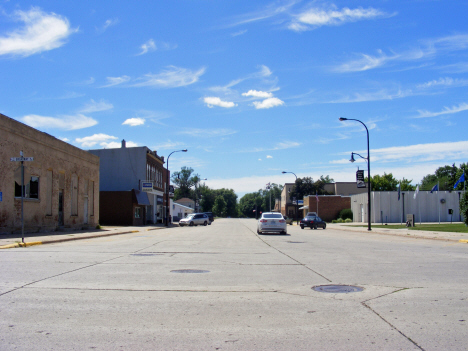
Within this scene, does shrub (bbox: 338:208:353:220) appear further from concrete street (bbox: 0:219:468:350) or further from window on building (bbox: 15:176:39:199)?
concrete street (bbox: 0:219:468:350)

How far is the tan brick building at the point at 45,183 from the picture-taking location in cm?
2291

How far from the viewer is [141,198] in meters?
51.3

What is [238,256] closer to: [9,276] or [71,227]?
[9,276]

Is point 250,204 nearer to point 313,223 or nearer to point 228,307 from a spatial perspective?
point 313,223

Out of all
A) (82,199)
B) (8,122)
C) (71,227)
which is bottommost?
(71,227)

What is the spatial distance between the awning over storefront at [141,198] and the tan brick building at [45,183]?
40.7ft

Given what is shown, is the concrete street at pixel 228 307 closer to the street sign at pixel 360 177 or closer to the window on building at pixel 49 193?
the window on building at pixel 49 193

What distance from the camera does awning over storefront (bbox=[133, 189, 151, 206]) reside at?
49825 millimetres

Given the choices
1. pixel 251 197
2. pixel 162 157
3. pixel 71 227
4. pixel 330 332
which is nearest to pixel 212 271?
pixel 330 332

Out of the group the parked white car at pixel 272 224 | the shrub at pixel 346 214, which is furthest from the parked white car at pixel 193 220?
the parked white car at pixel 272 224

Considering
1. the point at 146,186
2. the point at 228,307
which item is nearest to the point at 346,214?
the point at 146,186

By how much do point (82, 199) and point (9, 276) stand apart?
26422mm

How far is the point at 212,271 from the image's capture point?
10219 millimetres

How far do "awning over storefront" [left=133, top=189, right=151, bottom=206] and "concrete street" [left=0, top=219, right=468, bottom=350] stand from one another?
128 ft
